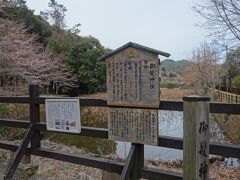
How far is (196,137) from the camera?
9.39ft

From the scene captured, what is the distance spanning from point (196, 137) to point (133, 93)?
117cm

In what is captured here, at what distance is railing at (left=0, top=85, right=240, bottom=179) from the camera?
3443 millimetres

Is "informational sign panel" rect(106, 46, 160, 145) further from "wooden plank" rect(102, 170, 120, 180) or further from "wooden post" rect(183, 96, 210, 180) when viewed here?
"wooden post" rect(183, 96, 210, 180)

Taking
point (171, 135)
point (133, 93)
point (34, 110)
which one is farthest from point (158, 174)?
point (171, 135)

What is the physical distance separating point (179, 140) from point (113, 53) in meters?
1.24

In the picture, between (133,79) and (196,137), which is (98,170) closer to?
(133,79)

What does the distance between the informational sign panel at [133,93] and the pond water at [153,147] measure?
16.8ft

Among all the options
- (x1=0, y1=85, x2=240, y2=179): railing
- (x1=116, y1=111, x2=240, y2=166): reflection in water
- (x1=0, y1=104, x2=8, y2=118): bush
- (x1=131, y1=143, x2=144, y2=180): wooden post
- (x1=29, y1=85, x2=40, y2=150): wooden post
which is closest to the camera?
(x1=0, y1=85, x2=240, y2=179): railing

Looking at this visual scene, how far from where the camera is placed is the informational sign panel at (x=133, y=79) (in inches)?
147

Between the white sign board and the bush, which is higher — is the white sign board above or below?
above

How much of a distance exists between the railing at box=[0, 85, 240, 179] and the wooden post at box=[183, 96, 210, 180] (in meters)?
0.58

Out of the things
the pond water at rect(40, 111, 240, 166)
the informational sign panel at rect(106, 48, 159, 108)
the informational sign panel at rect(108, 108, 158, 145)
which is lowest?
the pond water at rect(40, 111, 240, 166)

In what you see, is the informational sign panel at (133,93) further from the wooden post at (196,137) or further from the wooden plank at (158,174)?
the wooden post at (196,137)

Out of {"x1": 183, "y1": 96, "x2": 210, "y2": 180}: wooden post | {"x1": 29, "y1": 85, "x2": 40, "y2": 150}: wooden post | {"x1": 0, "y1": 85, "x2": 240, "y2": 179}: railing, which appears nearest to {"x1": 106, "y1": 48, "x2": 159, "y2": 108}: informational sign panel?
{"x1": 0, "y1": 85, "x2": 240, "y2": 179}: railing
